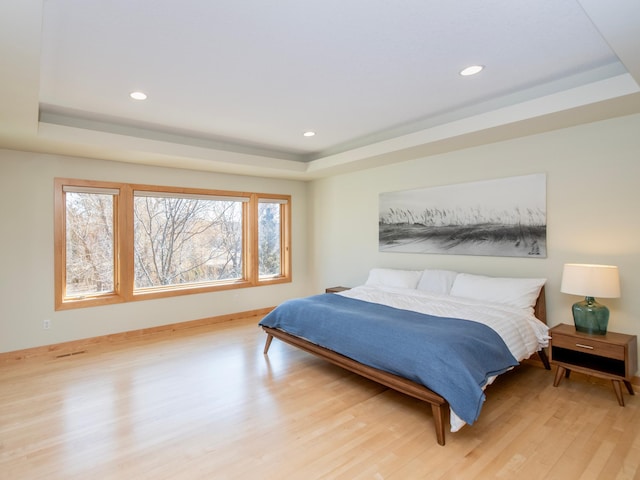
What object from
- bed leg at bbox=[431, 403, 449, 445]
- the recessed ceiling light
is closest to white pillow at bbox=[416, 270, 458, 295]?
bed leg at bbox=[431, 403, 449, 445]

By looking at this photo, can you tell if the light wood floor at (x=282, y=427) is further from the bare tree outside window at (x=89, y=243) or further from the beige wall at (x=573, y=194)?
the bare tree outside window at (x=89, y=243)

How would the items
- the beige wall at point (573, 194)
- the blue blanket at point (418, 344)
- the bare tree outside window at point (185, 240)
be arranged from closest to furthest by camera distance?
the blue blanket at point (418, 344) → the beige wall at point (573, 194) → the bare tree outside window at point (185, 240)

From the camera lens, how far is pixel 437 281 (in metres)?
4.10

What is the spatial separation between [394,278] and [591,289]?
2.07 meters

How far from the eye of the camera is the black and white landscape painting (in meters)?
3.57

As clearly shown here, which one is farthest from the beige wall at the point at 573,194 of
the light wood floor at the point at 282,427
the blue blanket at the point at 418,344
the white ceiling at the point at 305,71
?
the blue blanket at the point at 418,344

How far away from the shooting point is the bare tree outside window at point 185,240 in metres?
4.82

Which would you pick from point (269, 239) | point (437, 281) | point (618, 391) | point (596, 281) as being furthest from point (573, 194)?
point (269, 239)

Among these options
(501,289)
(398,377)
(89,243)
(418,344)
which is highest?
(89,243)

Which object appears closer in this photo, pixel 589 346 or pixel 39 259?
pixel 589 346

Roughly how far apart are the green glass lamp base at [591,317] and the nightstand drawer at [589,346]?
0.59 feet

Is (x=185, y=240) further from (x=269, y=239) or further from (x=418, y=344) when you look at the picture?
(x=418, y=344)

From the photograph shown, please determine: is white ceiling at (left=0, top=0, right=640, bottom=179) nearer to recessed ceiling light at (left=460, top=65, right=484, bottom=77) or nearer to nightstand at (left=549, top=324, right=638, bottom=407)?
recessed ceiling light at (left=460, top=65, right=484, bottom=77)

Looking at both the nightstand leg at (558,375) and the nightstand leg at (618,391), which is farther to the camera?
the nightstand leg at (558,375)
